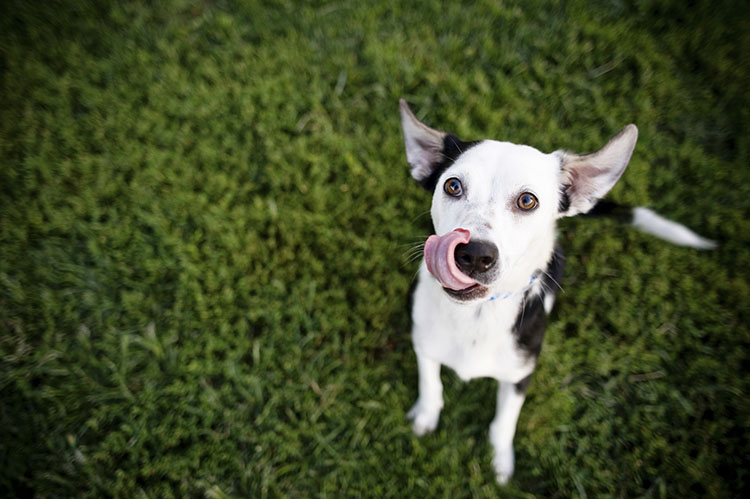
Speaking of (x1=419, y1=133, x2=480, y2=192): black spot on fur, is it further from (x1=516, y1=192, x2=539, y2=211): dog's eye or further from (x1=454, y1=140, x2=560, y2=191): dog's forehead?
(x1=516, y1=192, x2=539, y2=211): dog's eye

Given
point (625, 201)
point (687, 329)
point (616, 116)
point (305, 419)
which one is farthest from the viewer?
point (616, 116)

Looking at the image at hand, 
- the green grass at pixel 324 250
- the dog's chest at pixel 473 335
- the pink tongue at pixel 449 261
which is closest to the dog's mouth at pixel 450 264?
the pink tongue at pixel 449 261

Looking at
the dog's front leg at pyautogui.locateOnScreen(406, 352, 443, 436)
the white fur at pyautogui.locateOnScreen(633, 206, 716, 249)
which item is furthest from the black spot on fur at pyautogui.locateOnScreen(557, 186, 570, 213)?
the dog's front leg at pyautogui.locateOnScreen(406, 352, 443, 436)

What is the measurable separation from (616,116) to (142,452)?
431cm

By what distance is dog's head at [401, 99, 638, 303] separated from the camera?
1.87 meters

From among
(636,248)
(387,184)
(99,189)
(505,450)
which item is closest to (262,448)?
(505,450)

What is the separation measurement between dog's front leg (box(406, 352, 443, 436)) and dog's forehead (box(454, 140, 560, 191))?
116 centimetres

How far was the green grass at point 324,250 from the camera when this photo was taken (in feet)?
9.89

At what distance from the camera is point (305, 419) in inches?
122

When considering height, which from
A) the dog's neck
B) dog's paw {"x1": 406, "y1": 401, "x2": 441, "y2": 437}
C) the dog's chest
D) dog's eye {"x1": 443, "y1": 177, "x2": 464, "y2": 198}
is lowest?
dog's paw {"x1": 406, "y1": 401, "x2": 441, "y2": 437}

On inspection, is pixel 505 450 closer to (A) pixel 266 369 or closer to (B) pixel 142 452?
(A) pixel 266 369

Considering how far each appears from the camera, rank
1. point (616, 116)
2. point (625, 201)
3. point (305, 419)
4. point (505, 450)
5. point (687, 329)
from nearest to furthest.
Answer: point (505, 450) < point (305, 419) < point (687, 329) < point (625, 201) < point (616, 116)

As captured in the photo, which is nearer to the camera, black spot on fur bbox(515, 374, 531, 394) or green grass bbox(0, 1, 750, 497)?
black spot on fur bbox(515, 374, 531, 394)

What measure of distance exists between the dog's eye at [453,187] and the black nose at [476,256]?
1.08 ft
